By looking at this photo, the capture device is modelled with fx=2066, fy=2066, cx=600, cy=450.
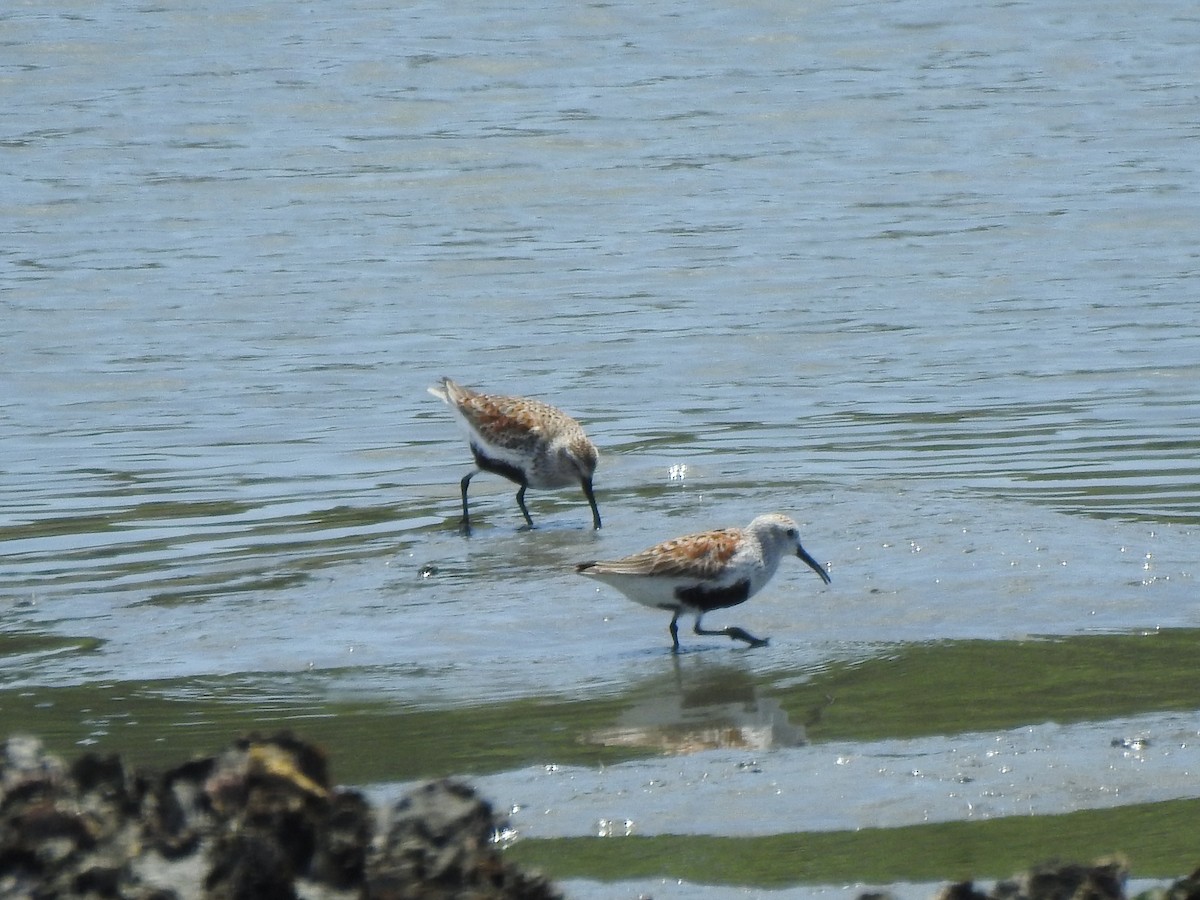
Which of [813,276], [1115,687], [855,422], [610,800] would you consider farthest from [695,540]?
[813,276]

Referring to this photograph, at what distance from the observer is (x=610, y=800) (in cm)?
704

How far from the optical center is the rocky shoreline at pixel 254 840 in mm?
3904

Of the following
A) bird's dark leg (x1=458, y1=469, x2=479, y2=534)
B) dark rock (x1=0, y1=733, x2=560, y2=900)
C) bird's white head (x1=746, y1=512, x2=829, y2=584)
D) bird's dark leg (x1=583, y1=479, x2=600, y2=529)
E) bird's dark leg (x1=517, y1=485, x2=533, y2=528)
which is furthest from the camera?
bird's dark leg (x1=517, y1=485, x2=533, y2=528)

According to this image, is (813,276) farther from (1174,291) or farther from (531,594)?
(531,594)

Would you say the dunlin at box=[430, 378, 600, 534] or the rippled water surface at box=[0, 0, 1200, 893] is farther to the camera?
the dunlin at box=[430, 378, 600, 534]

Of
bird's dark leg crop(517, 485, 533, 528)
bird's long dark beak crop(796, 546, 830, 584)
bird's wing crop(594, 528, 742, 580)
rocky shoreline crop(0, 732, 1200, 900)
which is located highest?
rocky shoreline crop(0, 732, 1200, 900)

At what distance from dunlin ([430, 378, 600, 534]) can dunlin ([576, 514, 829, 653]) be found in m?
2.48

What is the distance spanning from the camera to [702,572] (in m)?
9.57

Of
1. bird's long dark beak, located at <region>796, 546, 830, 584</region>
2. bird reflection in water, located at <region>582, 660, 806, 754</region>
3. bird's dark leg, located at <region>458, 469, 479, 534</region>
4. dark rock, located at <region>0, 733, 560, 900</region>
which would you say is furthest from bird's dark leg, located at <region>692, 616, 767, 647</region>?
dark rock, located at <region>0, 733, 560, 900</region>

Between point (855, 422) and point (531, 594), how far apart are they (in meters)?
5.41

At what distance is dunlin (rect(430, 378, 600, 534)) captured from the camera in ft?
40.9

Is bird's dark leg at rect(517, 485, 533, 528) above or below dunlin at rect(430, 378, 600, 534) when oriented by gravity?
below

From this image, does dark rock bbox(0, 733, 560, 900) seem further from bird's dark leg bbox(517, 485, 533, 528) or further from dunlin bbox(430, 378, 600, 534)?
bird's dark leg bbox(517, 485, 533, 528)

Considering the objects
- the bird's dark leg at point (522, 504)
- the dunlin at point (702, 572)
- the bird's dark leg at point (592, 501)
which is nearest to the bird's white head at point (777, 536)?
the dunlin at point (702, 572)
